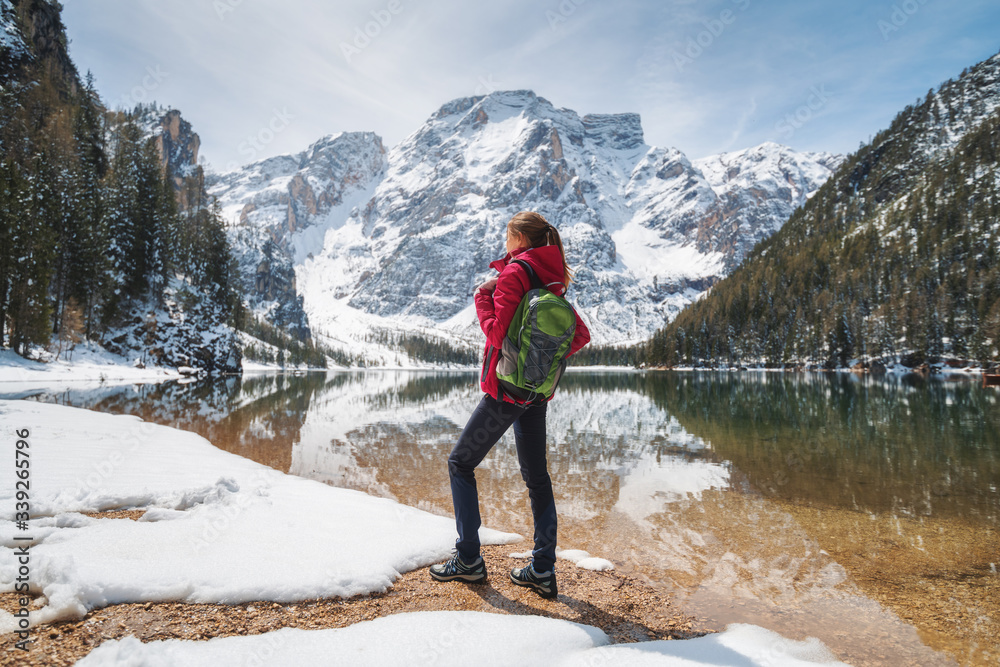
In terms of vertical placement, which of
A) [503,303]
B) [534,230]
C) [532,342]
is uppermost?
[534,230]

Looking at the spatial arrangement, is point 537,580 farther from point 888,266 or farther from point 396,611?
point 888,266

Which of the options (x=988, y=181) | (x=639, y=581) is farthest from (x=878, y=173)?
(x=639, y=581)

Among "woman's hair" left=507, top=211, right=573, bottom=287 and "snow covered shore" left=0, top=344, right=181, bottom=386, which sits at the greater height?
"woman's hair" left=507, top=211, right=573, bottom=287

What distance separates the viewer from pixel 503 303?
3471 millimetres

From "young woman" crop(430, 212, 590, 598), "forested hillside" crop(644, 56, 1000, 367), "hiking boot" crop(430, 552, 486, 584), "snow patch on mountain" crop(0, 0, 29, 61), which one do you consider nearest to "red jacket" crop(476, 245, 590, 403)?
"young woman" crop(430, 212, 590, 598)

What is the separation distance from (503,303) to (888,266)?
126 m

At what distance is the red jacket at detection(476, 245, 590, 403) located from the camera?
346 cm

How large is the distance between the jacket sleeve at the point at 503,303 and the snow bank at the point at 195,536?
2.17 metres

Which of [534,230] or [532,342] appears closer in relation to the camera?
[532,342]

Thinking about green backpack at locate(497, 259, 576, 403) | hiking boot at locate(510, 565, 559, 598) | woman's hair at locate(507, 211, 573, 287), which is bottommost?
hiking boot at locate(510, 565, 559, 598)

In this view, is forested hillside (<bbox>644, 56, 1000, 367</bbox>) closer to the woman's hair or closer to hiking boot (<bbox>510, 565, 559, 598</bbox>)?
the woman's hair

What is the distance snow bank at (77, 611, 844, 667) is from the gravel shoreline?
10.3 inches

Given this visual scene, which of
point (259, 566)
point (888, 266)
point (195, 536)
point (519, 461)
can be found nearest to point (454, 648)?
point (519, 461)

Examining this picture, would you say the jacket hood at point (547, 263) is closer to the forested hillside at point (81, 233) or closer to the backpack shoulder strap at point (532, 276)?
the backpack shoulder strap at point (532, 276)
